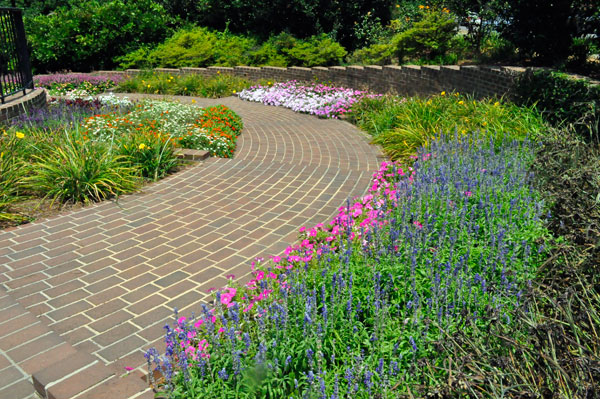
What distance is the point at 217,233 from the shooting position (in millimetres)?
5000

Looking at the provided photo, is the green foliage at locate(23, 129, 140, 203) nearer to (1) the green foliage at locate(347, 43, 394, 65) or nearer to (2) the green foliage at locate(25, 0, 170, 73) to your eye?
(1) the green foliage at locate(347, 43, 394, 65)

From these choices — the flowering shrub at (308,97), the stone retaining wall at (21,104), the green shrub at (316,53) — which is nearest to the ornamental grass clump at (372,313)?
the stone retaining wall at (21,104)

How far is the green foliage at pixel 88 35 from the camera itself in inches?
689

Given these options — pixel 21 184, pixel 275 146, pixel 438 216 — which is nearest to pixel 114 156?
pixel 21 184

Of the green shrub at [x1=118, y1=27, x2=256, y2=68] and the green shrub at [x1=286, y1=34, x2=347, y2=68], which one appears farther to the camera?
the green shrub at [x1=118, y1=27, x2=256, y2=68]

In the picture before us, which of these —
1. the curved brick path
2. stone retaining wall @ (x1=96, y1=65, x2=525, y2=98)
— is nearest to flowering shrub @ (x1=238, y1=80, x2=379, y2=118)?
stone retaining wall @ (x1=96, y1=65, x2=525, y2=98)

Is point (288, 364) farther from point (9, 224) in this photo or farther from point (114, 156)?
point (114, 156)

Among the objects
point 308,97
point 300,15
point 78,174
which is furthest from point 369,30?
point 78,174

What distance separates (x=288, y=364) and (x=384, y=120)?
7.15 m

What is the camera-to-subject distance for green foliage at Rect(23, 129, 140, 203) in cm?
580

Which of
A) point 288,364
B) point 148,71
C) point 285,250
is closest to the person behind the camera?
point 288,364

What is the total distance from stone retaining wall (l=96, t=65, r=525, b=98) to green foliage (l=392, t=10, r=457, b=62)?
2.97 ft

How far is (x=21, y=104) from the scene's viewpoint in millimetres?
8164

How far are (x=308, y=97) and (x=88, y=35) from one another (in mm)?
10251
